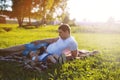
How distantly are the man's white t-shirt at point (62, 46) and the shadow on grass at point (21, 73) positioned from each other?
0.70 metres

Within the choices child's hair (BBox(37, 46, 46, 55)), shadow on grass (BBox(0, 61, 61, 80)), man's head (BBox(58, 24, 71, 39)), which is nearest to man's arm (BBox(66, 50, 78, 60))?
man's head (BBox(58, 24, 71, 39))

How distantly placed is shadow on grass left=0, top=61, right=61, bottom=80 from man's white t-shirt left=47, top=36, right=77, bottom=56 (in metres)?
0.70

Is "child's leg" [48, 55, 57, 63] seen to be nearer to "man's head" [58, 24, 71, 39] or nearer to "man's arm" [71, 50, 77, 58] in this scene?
"man's head" [58, 24, 71, 39]

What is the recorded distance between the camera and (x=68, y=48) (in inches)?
379

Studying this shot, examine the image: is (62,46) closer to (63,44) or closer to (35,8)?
(63,44)

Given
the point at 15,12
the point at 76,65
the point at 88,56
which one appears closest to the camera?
the point at 76,65

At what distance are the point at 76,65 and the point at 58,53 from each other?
0.69 metres

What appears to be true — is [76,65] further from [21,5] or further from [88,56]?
[21,5]

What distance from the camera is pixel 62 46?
959cm

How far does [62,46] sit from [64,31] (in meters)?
0.48

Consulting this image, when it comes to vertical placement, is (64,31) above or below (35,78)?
above

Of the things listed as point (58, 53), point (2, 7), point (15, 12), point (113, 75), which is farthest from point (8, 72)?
point (15, 12)

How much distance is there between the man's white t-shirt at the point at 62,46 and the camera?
9.52 meters

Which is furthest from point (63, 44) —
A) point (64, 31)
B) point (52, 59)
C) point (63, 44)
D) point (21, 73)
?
point (21, 73)
